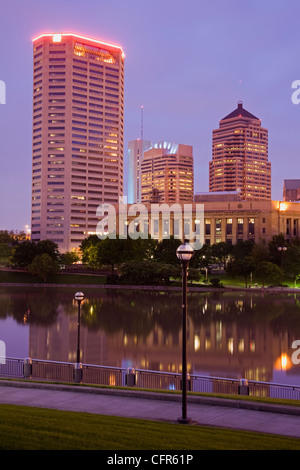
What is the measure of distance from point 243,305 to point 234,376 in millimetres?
43736

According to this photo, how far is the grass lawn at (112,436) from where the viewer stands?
11.0 meters

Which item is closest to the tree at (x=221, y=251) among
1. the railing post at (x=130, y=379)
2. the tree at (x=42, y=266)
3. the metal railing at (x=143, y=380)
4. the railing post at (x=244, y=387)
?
the tree at (x=42, y=266)

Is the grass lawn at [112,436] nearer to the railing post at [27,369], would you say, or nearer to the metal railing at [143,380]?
the metal railing at [143,380]

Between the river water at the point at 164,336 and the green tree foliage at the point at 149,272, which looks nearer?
the river water at the point at 164,336

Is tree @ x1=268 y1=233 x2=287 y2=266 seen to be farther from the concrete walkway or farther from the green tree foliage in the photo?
the concrete walkway

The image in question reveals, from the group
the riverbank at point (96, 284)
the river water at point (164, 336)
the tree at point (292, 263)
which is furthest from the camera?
the tree at point (292, 263)

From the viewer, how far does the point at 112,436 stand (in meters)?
11.7

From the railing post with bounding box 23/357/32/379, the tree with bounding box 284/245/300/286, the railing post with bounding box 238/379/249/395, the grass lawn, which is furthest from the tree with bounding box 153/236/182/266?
the grass lawn

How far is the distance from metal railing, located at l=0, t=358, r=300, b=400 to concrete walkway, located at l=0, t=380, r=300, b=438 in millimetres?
3368

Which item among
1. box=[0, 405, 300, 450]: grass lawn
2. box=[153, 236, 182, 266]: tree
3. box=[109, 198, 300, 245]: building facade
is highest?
box=[109, 198, 300, 245]: building facade

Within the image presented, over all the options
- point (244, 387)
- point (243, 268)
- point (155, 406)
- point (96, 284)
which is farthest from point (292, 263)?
point (155, 406)

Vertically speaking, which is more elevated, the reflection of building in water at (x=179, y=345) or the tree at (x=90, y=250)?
the tree at (x=90, y=250)

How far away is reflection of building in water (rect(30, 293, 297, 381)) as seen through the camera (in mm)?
31109

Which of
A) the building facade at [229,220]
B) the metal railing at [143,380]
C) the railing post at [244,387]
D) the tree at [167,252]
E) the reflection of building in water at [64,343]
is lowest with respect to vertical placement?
the reflection of building in water at [64,343]
